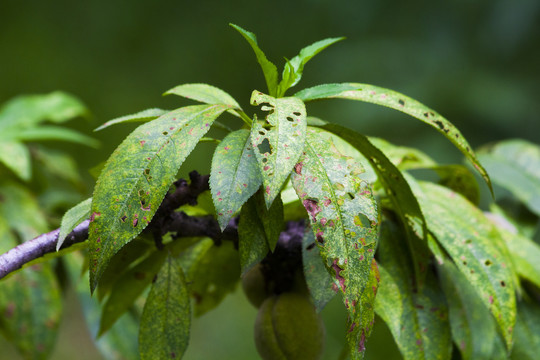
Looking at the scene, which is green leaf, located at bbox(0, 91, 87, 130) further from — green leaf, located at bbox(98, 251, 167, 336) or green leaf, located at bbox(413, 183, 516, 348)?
green leaf, located at bbox(413, 183, 516, 348)

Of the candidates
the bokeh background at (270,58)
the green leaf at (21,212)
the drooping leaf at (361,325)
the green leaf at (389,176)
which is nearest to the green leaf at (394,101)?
the green leaf at (389,176)

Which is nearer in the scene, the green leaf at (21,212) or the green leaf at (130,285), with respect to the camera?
the green leaf at (130,285)

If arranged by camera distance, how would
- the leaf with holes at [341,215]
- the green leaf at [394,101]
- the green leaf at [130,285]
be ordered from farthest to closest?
the green leaf at [130,285], the green leaf at [394,101], the leaf with holes at [341,215]

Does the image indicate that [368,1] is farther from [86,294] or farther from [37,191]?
[86,294]

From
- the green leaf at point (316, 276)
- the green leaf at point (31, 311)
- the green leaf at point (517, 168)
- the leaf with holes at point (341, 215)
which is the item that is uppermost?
the leaf with holes at point (341, 215)

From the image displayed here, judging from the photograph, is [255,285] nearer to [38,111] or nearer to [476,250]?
[476,250]

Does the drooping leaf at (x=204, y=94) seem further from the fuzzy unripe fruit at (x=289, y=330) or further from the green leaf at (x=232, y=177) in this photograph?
the fuzzy unripe fruit at (x=289, y=330)
